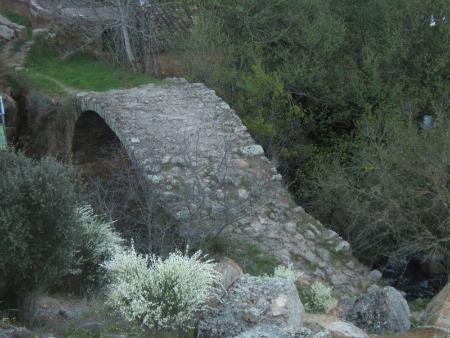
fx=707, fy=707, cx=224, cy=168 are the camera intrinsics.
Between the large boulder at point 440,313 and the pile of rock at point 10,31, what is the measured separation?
692 inches

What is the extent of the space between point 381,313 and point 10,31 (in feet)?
59.5

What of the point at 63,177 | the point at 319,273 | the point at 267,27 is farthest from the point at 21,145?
the point at 63,177

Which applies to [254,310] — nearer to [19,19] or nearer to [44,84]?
[44,84]

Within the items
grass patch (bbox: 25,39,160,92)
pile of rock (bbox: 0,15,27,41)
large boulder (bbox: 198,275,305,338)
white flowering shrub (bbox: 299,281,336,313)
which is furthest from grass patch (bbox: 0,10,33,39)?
large boulder (bbox: 198,275,305,338)

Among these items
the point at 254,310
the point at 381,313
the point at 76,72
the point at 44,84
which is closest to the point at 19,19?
the point at 76,72

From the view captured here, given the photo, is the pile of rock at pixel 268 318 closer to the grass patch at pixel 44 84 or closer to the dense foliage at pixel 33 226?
the dense foliage at pixel 33 226

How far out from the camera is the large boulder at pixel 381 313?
281 inches

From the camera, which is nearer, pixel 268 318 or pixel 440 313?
pixel 268 318

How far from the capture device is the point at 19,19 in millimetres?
23750

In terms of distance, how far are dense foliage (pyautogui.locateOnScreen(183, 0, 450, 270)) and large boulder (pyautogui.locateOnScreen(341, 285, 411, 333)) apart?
617 centimetres

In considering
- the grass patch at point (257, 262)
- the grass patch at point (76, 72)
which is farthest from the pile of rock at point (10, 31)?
the grass patch at point (257, 262)

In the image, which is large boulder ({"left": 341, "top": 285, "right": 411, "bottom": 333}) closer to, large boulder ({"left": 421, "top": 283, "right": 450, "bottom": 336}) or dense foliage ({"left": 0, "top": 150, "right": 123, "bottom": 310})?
large boulder ({"left": 421, "top": 283, "right": 450, "bottom": 336})

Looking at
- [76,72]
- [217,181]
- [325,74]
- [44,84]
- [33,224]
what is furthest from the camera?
[76,72]

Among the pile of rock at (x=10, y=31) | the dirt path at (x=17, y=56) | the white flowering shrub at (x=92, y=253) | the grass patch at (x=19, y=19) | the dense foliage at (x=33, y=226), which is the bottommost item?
the white flowering shrub at (x=92, y=253)
